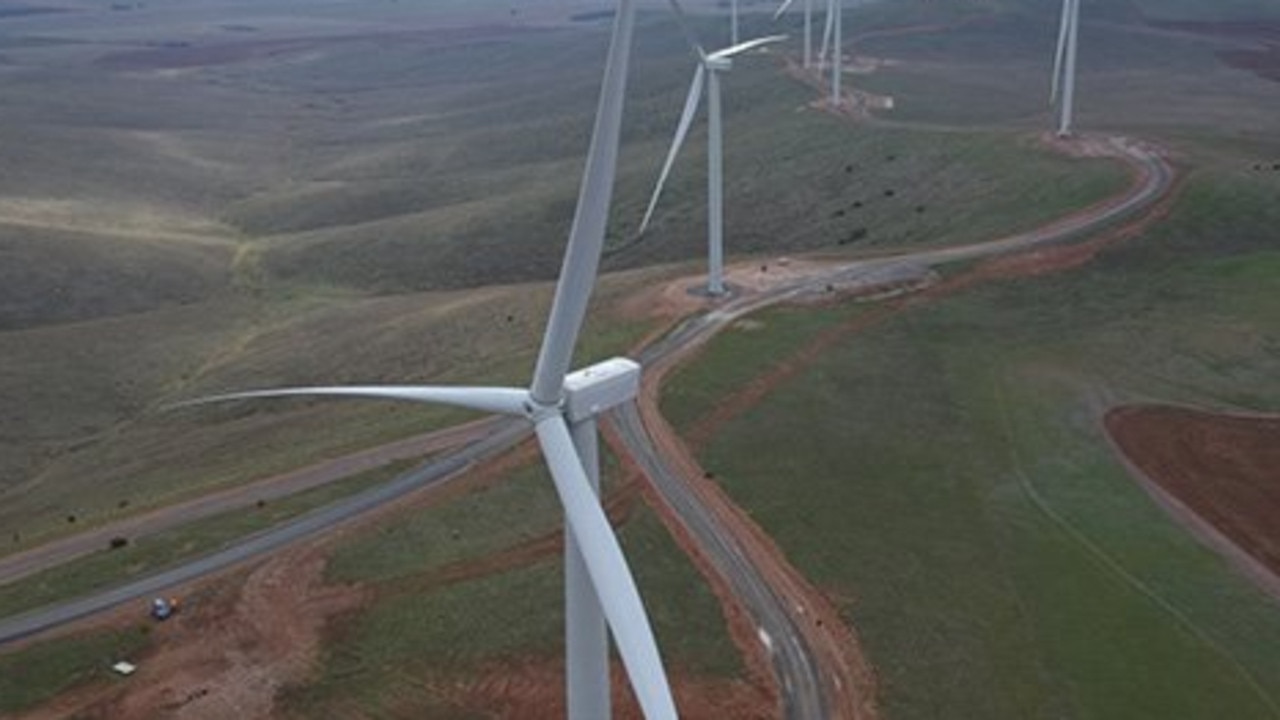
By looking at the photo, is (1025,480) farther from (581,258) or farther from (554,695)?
(581,258)

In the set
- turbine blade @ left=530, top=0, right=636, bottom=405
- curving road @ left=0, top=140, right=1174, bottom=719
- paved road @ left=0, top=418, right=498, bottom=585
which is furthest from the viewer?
paved road @ left=0, top=418, right=498, bottom=585

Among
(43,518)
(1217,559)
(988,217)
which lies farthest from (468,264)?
(1217,559)

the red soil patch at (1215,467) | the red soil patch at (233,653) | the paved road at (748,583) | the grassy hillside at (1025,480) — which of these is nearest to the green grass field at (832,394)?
the grassy hillside at (1025,480)

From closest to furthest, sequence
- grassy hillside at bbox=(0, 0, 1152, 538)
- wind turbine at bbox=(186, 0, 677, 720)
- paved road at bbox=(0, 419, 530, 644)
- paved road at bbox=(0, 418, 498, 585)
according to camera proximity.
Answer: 1. wind turbine at bbox=(186, 0, 677, 720)
2. paved road at bbox=(0, 419, 530, 644)
3. paved road at bbox=(0, 418, 498, 585)
4. grassy hillside at bbox=(0, 0, 1152, 538)

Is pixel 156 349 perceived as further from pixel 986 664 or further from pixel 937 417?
pixel 986 664

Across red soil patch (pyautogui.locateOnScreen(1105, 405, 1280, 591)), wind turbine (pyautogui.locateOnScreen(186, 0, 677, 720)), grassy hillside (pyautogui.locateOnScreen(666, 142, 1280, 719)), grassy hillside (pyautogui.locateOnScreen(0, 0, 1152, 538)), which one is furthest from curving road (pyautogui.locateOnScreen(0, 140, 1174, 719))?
red soil patch (pyautogui.locateOnScreen(1105, 405, 1280, 591))

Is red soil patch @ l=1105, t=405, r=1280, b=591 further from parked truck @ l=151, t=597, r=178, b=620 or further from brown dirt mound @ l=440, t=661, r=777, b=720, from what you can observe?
parked truck @ l=151, t=597, r=178, b=620
